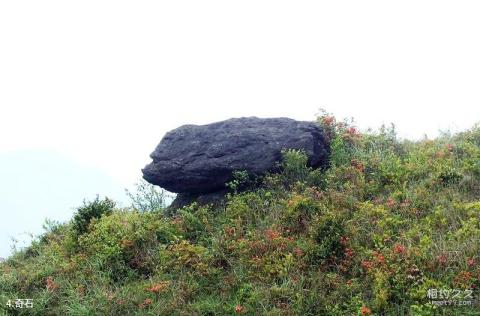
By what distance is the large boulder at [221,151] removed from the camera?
40.0 feet

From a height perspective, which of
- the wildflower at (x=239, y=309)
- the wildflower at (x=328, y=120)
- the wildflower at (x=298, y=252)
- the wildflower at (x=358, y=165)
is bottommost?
the wildflower at (x=239, y=309)

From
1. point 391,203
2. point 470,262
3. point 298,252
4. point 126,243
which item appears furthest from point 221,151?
point 470,262

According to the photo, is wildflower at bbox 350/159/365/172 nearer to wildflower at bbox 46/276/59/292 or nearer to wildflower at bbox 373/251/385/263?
wildflower at bbox 373/251/385/263

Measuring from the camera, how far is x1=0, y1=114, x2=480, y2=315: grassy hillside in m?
7.57

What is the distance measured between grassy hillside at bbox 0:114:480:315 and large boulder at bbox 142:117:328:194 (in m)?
0.48

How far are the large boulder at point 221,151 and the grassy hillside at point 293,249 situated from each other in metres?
0.48

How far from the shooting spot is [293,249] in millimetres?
8977

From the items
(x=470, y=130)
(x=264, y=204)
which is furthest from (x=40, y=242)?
(x=470, y=130)

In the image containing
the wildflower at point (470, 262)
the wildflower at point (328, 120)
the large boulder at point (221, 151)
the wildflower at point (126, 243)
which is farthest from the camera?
the wildflower at point (328, 120)

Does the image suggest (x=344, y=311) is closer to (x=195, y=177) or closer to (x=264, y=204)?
(x=264, y=204)

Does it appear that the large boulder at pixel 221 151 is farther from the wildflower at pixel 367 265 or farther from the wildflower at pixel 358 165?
the wildflower at pixel 367 265

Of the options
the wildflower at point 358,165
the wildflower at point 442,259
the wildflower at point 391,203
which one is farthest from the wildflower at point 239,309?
the wildflower at point 358,165

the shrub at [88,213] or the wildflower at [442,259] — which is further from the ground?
the shrub at [88,213]

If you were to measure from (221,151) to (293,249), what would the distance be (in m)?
4.18
